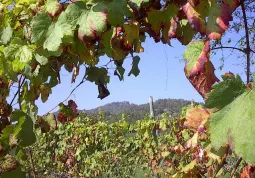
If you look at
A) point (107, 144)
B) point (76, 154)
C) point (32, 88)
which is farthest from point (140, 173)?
point (32, 88)

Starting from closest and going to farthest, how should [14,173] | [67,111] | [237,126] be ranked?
1. [237,126]
2. [14,173]
3. [67,111]

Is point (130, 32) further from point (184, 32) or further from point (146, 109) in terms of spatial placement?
point (146, 109)

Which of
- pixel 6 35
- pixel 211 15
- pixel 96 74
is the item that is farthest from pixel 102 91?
pixel 211 15

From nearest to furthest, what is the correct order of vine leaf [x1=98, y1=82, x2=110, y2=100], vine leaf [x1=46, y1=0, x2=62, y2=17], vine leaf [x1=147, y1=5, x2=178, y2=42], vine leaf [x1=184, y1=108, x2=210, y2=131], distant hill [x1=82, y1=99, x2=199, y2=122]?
vine leaf [x1=184, y1=108, x2=210, y2=131], vine leaf [x1=147, y1=5, x2=178, y2=42], vine leaf [x1=46, y1=0, x2=62, y2=17], vine leaf [x1=98, y1=82, x2=110, y2=100], distant hill [x1=82, y1=99, x2=199, y2=122]

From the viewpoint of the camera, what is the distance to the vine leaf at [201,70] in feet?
3.12

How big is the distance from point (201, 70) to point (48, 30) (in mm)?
602

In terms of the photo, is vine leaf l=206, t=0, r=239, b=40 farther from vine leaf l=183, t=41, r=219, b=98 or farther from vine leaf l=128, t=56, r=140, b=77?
vine leaf l=128, t=56, r=140, b=77

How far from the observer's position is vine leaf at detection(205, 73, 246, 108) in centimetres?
80

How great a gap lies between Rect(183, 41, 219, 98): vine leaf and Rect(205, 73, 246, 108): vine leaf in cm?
14

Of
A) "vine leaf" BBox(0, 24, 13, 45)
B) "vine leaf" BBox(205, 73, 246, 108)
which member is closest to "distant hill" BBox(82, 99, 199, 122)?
"vine leaf" BBox(0, 24, 13, 45)

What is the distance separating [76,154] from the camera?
8602 millimetres

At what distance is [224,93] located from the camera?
80cm

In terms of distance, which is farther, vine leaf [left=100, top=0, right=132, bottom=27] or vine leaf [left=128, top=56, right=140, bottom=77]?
vine leaf [left=128, top=56, right=140, bottom=77]

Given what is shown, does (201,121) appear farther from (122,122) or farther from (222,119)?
(122,122)
